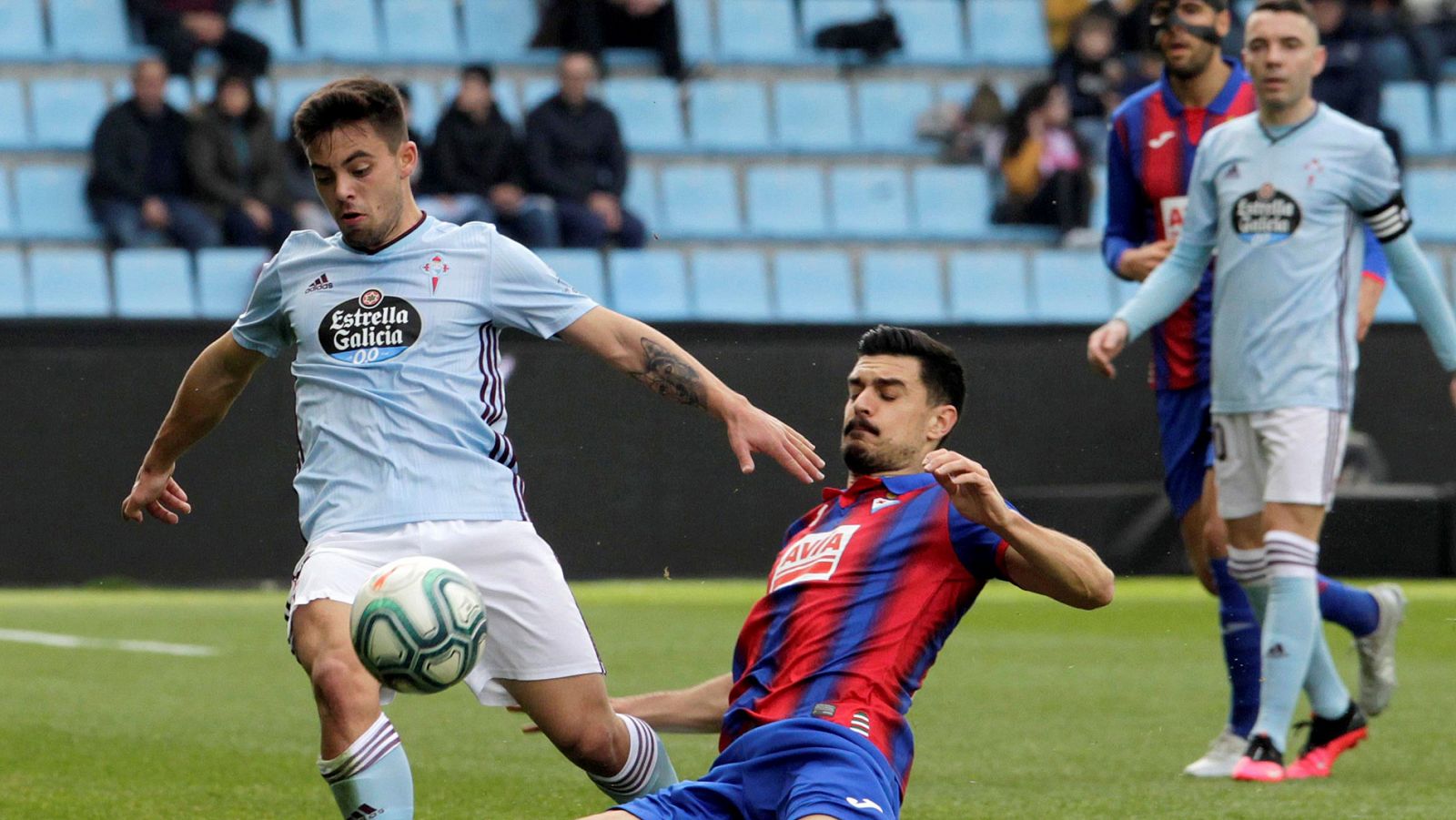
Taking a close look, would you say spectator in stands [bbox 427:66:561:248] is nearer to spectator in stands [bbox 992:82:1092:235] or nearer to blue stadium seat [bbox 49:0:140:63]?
blue stadium seat [bbox 49:0:140:63]

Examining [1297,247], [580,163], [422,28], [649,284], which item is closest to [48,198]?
[422,28]

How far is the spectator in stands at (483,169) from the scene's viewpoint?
14055 mm

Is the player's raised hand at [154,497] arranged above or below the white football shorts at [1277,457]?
above

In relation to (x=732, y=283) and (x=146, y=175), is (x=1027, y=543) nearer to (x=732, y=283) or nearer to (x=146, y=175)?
(x=146, y=175)

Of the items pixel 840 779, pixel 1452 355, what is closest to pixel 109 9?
pixel 1452 355

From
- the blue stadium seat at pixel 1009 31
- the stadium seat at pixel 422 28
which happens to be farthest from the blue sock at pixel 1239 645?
the blue stadium seat at pixel 1009 31

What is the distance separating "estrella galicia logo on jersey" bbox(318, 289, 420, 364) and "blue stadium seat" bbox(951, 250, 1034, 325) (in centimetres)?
1083

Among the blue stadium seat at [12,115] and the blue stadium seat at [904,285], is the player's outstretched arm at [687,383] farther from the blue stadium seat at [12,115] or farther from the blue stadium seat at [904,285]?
the blue stadium seat at [12,115]

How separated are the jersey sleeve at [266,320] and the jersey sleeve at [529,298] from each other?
0.47 metres

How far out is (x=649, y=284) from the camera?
1447 centimetres

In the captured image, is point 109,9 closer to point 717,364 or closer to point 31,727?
point 717,364

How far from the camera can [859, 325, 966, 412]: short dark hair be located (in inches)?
176

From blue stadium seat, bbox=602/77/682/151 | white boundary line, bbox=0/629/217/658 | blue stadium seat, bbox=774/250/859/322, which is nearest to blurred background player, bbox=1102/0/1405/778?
white boundary line, bbox=0/629/217/658

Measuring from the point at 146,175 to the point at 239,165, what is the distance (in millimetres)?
594
